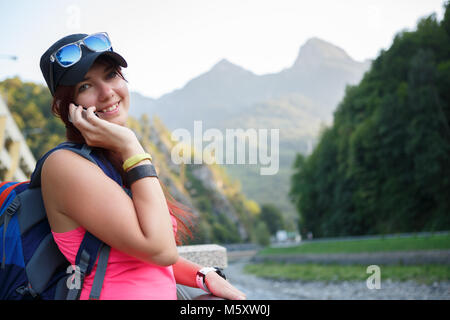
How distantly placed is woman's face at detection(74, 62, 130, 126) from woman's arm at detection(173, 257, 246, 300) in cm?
70

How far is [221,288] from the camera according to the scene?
1769mm

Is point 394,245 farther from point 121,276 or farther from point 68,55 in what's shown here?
point 68,55

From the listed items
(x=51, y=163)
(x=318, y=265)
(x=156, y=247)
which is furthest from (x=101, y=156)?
(x=318, y=265)

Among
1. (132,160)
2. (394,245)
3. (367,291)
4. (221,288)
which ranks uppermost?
(132,160)

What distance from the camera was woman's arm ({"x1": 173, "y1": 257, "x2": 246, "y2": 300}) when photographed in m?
1.74

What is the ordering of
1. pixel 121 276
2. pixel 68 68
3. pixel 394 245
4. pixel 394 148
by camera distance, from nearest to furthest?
pixel 121 276 < pixel 68 68 < pixel 394 245 < pixel 394 148

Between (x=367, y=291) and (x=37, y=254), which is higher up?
(x=37, y=254)

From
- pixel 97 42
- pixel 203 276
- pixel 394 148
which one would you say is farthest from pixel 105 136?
pixel 394 148

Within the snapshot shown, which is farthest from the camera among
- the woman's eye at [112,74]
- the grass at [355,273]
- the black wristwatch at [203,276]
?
the grass at [355,273]

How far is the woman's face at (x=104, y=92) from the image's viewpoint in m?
1.65

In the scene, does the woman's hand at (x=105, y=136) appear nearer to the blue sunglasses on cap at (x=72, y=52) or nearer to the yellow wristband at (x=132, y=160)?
the yellow wristband at (x=132, y=160)

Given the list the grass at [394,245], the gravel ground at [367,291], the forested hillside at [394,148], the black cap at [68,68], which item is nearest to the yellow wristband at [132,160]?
the black cap at [68,68]

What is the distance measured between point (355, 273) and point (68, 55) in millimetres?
20792

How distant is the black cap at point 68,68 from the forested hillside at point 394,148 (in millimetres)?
28287
